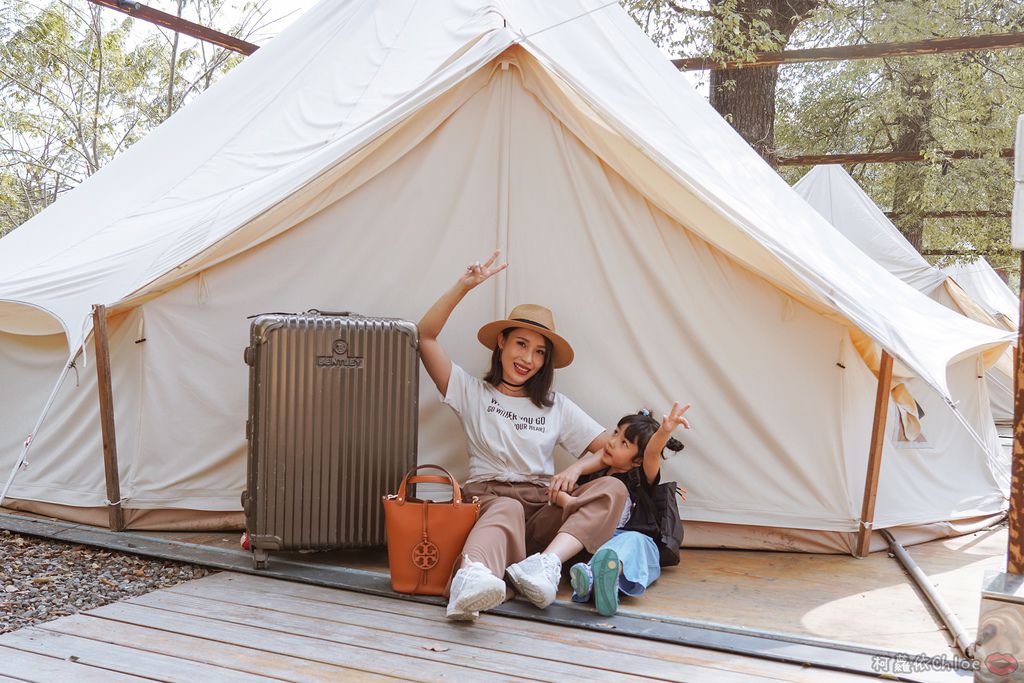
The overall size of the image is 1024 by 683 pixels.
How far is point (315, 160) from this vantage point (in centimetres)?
368

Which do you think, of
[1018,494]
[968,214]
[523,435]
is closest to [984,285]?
[968,214]

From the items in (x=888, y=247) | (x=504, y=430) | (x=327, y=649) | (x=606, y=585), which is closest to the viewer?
(x=327, y=649)

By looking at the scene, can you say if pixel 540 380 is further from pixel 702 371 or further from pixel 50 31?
pixel 50 31

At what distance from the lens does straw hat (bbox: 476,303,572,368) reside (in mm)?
3547

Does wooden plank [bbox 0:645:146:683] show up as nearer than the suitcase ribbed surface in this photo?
Yes

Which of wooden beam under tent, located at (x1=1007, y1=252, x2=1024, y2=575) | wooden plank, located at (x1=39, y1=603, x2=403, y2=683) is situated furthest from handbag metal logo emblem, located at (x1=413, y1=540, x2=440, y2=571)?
wooden beam under tent, located at (x1=1007, y1=252, x2=1024, y2=575)

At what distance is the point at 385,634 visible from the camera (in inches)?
105

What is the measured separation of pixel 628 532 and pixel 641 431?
42 centimetres

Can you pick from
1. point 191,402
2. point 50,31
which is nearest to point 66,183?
point 50,31

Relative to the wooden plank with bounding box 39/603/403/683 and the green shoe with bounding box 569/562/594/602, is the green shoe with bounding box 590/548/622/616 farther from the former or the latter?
the wooden plank with bounding box 39/603/403/683

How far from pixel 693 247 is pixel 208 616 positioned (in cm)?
230

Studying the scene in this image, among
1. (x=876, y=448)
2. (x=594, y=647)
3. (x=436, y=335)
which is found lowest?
(x=594, y=647)

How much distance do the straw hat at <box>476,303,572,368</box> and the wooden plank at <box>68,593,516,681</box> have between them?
4.36 feet

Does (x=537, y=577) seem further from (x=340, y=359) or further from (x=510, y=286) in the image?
(x=510, y=286)
